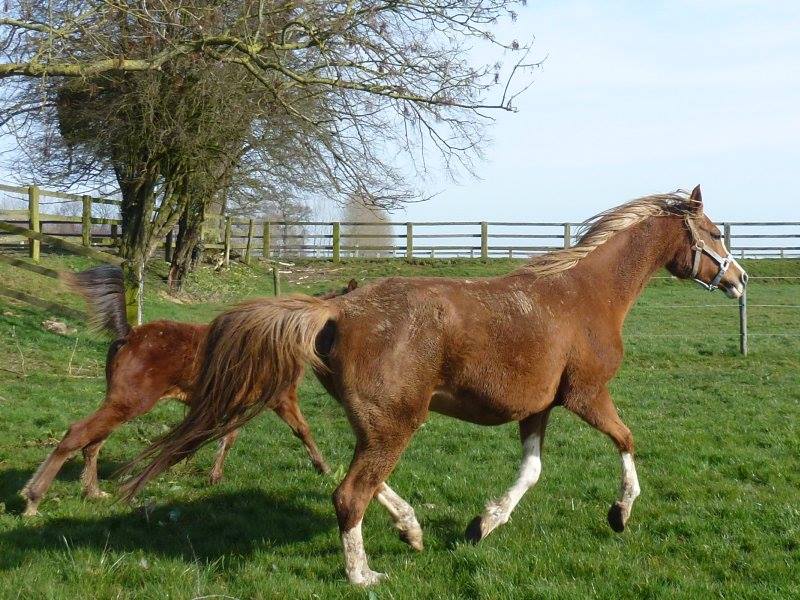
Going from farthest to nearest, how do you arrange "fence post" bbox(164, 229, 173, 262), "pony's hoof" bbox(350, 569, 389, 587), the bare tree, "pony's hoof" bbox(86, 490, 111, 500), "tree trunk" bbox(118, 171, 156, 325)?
"fence post" bbox(164, 229, 173, 262)
"tree trunk" bbox(118, 171, 156, 325)
the bare tree
"pony's hoof" bbox(86, 490, 111, 500)
"pony's hoof" bbox(350, 569, 389, 587)

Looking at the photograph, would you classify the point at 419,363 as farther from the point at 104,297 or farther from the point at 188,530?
the point at 104,297

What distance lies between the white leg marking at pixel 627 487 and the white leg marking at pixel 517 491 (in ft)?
1.85

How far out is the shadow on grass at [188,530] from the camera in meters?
5.18

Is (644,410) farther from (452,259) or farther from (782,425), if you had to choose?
(452,259)

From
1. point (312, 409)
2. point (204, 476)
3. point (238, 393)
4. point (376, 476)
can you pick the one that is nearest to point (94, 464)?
point (204, 476)

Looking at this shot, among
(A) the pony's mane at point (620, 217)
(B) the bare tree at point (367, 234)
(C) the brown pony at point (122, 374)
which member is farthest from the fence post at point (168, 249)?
(A) the pony's mane at point (620, 217)

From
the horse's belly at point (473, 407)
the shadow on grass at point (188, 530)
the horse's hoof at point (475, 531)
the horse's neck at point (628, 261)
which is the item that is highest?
the horse's neck at point (628, 261)

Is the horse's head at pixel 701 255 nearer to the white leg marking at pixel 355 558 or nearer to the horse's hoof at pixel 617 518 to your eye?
the horse's hoof at pixel 617 518

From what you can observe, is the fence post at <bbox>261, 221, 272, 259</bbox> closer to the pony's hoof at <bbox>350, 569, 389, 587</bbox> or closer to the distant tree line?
the distant tree line

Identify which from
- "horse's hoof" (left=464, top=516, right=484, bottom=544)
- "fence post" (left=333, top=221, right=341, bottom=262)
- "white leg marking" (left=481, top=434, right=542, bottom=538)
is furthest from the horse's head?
"fence post" (left=333, top=221, right=341, bottom=262)

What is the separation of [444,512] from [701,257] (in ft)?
9.15

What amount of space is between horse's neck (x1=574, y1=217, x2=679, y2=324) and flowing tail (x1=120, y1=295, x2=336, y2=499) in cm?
201

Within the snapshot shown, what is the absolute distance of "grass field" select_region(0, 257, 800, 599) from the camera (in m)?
4.52

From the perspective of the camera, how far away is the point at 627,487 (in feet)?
17.3
